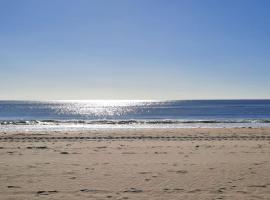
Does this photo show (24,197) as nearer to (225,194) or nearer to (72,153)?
(225,194)

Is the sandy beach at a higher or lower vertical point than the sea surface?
lower

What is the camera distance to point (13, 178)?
36.8 ft

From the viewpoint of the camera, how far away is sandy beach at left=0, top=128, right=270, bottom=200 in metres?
9.48

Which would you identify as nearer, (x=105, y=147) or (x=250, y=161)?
(x=250, y=161)

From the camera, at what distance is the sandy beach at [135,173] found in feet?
31.1

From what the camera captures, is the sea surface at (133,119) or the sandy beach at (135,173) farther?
the sea surface at (133,119)

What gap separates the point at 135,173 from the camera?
39.3 feet

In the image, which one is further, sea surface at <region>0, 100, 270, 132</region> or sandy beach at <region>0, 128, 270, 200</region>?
sea surface at <region>0, 100, 270, 132</region>

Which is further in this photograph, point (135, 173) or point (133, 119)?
point (133, 119)

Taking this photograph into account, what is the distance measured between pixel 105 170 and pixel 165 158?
3.51 metres

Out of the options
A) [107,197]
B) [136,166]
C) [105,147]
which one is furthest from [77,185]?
[105,147]

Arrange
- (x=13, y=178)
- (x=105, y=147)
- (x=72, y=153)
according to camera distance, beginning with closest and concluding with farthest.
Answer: (x=13, y=178), (x=72, y=153), (x=105, y=147)

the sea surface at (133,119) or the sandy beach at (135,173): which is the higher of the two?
the sea surface at (133,119)

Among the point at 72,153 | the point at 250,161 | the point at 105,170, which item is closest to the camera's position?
the point at 105,170
